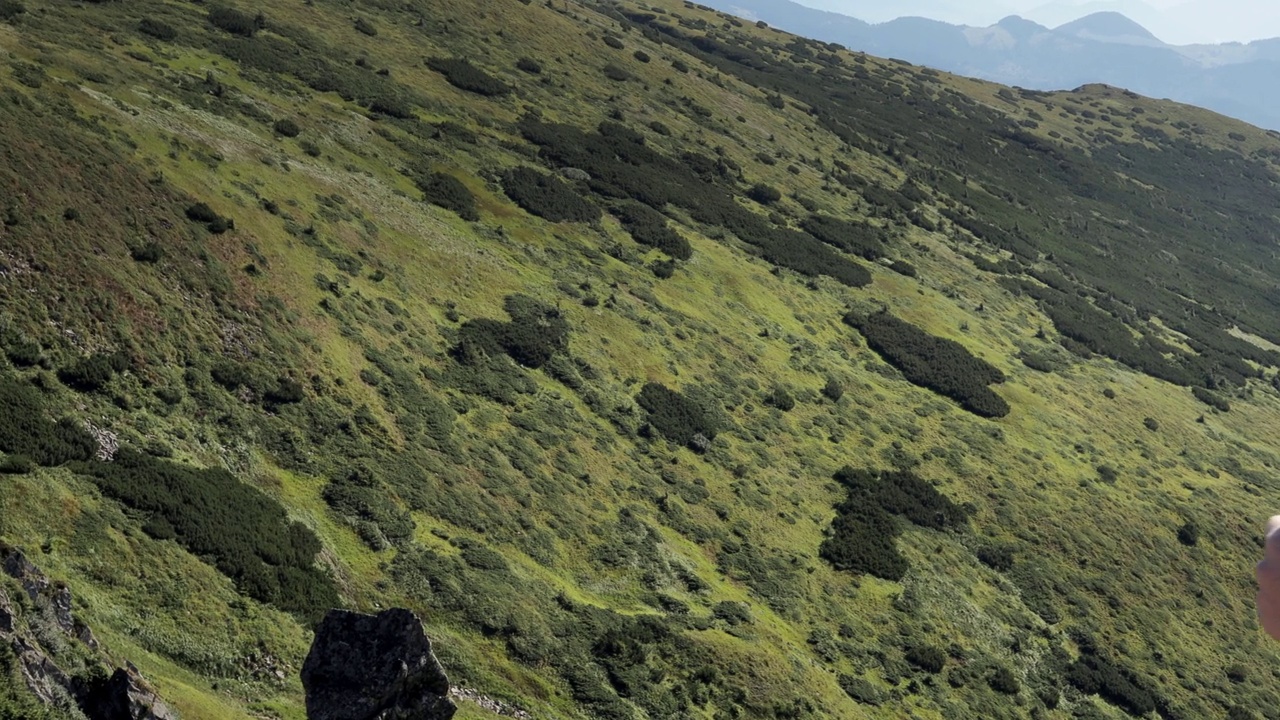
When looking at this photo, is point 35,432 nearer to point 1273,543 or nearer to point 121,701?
point 121,701

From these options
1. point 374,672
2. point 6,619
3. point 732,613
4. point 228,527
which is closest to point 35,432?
point 228,527

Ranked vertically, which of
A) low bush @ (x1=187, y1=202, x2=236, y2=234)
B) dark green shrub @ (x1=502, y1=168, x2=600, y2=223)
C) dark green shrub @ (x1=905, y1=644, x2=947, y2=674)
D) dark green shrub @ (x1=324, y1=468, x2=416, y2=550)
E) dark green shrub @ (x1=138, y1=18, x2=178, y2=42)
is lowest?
dark green shrub @ (x1=905, y1=644, x2=947, y2=674)

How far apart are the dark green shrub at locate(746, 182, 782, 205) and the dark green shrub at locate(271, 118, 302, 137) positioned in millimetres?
50555

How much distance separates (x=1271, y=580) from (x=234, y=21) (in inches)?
3487

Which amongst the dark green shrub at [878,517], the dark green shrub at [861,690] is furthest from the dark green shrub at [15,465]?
the dark green shrub at [878,517]

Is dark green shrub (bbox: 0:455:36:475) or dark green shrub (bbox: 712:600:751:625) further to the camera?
dark green shrub (bbox: 712:600:751:625)

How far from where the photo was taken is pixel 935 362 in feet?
259

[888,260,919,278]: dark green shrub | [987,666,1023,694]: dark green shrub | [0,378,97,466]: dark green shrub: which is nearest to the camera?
[0,378,97,466]: dark green shrub

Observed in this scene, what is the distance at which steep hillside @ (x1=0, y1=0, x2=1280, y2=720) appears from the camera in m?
31.8

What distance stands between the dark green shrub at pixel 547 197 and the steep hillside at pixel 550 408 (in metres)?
0.40

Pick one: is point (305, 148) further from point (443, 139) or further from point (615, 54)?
point (615, 54)

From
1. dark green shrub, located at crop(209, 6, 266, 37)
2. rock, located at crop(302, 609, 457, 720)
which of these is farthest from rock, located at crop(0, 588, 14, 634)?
dark green shrub, located at crop(209, 6, 266, 37)

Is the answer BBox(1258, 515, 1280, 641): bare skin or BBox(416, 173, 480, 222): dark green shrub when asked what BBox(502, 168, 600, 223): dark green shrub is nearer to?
BBox(416, 173, 480, 222): dark green shrub

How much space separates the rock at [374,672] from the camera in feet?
67.7
